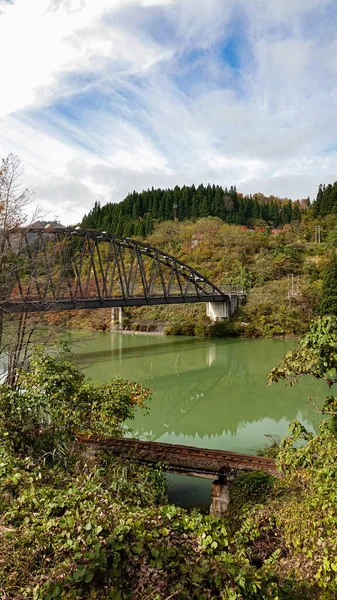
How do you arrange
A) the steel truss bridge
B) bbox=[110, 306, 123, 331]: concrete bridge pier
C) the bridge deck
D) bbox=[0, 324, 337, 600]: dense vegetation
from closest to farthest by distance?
bbox=[0, 324, 337, 600]: dense vegetation < the bridge deck < the steel truss bridge < bbox=[110, 306, 123, 331]: concrete bridge pier

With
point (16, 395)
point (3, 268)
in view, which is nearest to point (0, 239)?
point (3, 268)

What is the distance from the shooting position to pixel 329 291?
23500 millimetres

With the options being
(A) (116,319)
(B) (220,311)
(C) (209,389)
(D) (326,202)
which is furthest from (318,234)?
(C) (209,389)

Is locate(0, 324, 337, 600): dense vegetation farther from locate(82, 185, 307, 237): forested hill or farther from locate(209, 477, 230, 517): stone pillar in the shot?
locate(82, 185, 307, 237): forested hill

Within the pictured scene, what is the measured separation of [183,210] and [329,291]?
36845 millimetres

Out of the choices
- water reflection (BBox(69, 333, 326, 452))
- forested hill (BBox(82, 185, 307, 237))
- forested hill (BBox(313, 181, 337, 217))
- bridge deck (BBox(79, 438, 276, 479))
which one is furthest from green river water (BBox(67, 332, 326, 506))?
forested hill (BBox(82, 185, 307, 237))

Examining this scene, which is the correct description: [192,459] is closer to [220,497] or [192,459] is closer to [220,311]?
[220,497]

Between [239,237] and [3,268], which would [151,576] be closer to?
[3,268]

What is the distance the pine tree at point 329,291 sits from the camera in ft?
75.1

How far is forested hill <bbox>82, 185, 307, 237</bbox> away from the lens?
180ft

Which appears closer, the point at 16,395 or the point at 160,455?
the point at 16,395

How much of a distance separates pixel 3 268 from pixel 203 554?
23.6 feet

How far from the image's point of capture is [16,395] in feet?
17.0

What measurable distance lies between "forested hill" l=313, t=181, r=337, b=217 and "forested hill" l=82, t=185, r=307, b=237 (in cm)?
721
